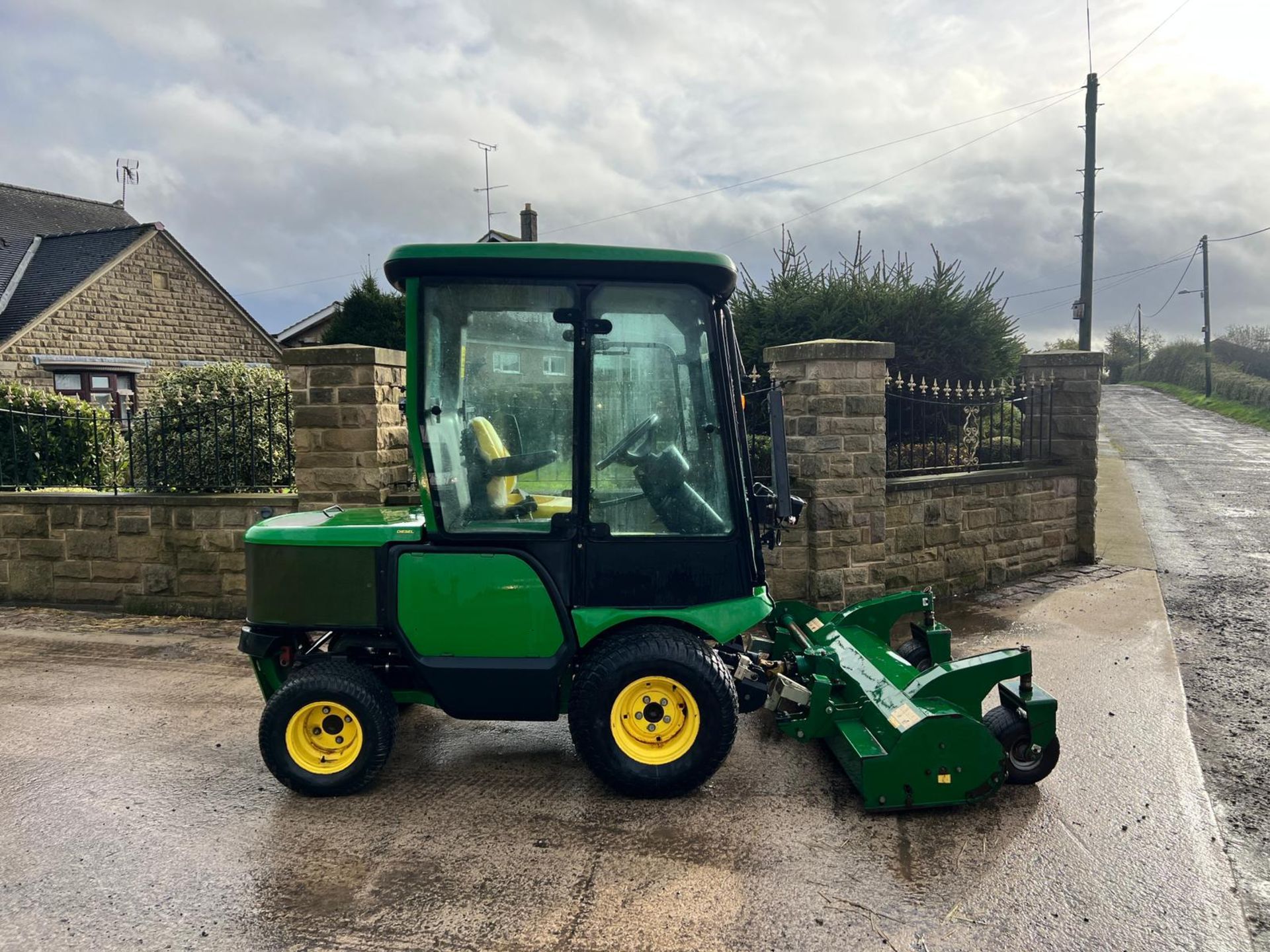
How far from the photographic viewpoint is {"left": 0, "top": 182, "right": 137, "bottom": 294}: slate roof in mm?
21547

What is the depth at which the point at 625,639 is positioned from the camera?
3.76m

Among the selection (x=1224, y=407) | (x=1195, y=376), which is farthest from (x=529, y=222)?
(x=1195, y=376)

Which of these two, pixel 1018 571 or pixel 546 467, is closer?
pixel 546 467

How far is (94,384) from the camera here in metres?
19.8

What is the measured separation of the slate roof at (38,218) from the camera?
21547mm

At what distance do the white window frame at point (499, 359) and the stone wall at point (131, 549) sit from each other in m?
3.83

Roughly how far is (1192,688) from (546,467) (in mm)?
4263

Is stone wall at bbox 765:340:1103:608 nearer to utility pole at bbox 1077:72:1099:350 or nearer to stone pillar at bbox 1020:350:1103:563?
stone pillar at bbox 1020:350:1103:563

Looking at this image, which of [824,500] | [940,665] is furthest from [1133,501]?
Answer: [940,665]

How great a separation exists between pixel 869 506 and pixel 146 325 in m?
19.9

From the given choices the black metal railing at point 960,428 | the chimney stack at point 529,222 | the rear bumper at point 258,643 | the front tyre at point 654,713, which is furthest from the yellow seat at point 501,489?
the chimney stack at point 529,222

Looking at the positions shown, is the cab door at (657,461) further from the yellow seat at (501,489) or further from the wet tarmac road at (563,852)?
the wet tarmac road at (563,852)

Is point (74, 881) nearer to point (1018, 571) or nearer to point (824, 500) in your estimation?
point (824, 500)

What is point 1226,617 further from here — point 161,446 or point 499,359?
point 161,446
